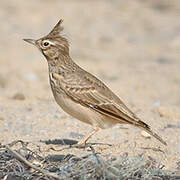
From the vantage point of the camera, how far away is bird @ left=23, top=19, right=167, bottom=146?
22.4 feet

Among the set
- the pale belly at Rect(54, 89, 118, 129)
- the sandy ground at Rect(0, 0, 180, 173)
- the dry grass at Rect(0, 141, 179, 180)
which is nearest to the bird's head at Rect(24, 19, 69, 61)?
the pale belly at Rect(54, 89, 118, 129)

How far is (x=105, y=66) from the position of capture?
13.6 metres

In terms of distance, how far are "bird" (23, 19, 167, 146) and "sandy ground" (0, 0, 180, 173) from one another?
0.34m

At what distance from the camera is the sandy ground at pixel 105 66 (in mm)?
7695

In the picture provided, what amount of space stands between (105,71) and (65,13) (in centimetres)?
559

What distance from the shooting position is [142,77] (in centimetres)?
1296

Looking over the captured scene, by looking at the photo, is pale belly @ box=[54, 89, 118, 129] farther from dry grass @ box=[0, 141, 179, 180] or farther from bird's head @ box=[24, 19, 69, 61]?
dry grass @ box=[0, 141, 179, 180]

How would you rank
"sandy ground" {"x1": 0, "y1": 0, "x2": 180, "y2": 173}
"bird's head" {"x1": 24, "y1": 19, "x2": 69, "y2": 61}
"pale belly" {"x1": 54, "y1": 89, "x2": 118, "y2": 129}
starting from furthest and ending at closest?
"sandy ground" {"x1": 0, "y1": 0, "x2": 180, "y2": 173}
"bird's head" {"x1": 24, "y1": 19, "x2": 69, "y2": 61}
"pale belly" {"x1": 54, "y1": 89, "x2": 118, "y2": 129}

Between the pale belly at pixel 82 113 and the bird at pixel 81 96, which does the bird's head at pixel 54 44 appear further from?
the pale belly at pixel 82 113

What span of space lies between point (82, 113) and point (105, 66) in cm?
689

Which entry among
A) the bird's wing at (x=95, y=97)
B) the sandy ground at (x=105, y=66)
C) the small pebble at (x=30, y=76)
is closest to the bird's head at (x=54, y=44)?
the bird's wing at (x=95, y=97)

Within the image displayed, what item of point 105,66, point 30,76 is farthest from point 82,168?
point 105,66

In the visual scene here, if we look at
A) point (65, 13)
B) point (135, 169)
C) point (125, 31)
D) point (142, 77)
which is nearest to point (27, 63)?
point (142, 77)

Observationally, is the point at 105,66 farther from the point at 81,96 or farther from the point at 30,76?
the point at 81,96
